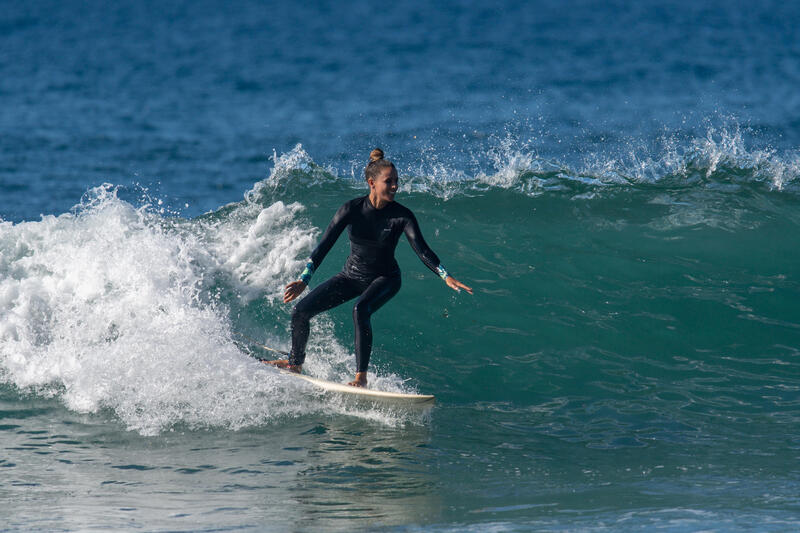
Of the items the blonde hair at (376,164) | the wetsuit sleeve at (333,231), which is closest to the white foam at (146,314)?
the wetsuit sleeve at (333,231)

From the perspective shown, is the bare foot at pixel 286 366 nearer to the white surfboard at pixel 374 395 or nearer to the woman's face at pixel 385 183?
the white surfboard at pixel 374 395

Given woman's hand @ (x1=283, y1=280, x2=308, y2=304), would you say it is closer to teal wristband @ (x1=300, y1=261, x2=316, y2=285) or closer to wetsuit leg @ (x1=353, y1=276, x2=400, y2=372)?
teal wristband @ (x1=300, y1=261, x2=316, y2=285)

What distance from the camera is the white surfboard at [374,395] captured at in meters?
6.62

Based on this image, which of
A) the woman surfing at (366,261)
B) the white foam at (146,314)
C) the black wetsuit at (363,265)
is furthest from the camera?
the white foam at (146,314)

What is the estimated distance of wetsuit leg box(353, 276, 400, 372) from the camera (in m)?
6.86

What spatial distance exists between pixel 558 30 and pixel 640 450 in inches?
1550

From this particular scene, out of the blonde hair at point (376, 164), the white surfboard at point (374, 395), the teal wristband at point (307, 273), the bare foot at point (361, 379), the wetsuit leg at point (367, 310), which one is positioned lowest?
the white surfboard at point (374, 395)

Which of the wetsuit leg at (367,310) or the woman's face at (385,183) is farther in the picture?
the wetsuit leg at (367,310)

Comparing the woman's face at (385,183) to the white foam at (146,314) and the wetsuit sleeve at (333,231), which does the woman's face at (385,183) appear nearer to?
the wetsuit sleeve at (333,231)

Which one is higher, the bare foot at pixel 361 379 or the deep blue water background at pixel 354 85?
the deep blue water background at pixel 354 85

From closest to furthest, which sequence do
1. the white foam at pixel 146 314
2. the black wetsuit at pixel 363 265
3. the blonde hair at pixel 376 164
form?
the blonde hair at pixel 376 164, the black wetsuit at pixel 363 265, the white foam at pixel 146 314

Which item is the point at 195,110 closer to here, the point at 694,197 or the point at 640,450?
the point at 694,197

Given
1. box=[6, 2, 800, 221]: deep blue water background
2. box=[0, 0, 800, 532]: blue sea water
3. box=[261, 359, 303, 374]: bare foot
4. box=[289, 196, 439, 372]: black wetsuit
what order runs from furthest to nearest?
box=[6, 2, 800, 221]: deep blue water background → box=[261, 359, 303, 374]: bare foot → box=[289, 196, 439, 372]: black wetsuit → box=[0, 0, 800, 532]: blue sea water

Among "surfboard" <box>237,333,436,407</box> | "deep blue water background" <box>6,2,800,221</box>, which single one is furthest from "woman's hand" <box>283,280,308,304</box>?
"deep blue water background" <box>6,2,800,221</box>
